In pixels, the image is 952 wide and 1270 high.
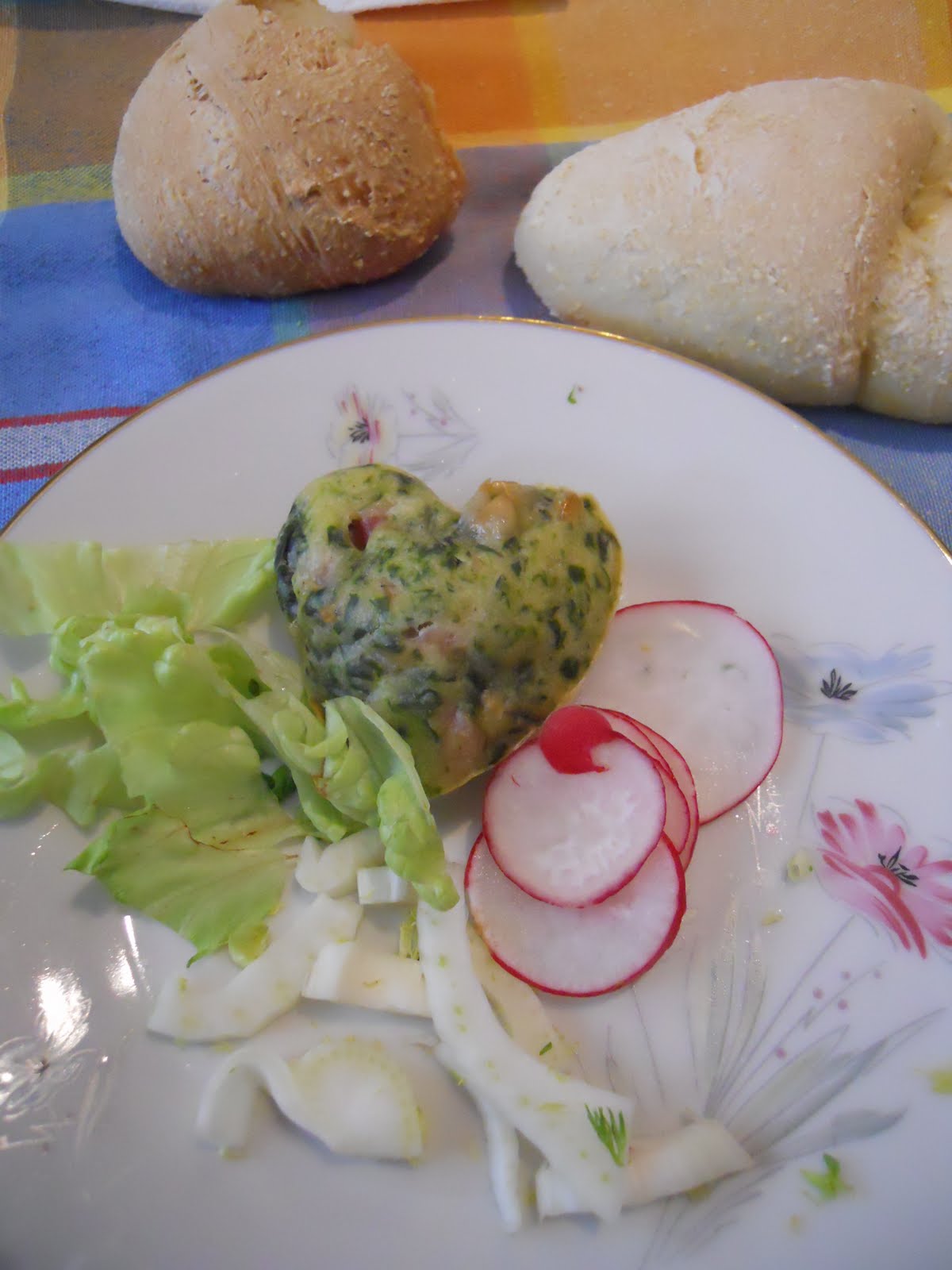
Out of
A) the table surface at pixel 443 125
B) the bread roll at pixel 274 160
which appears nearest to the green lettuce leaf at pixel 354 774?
the table surface at pixel 443 125

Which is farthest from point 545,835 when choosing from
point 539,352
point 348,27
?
point 348,27

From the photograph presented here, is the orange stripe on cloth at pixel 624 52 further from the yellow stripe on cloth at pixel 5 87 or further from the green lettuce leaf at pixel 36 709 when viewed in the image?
the green lettuce leaf at pixel 36 709

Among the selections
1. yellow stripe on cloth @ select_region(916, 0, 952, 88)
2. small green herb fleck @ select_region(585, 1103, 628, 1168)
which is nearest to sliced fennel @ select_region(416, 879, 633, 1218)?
small green herb fleck @ select_region(585, 1103, 628, 1168)

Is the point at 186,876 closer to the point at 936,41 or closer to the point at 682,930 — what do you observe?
the point at 682,930

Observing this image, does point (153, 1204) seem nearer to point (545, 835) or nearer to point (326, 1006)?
point (326, 1006)

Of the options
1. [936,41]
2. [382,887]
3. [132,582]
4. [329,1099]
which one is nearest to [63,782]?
[132,582]

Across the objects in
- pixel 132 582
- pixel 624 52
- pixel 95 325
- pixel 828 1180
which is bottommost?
pixel 828 1180
